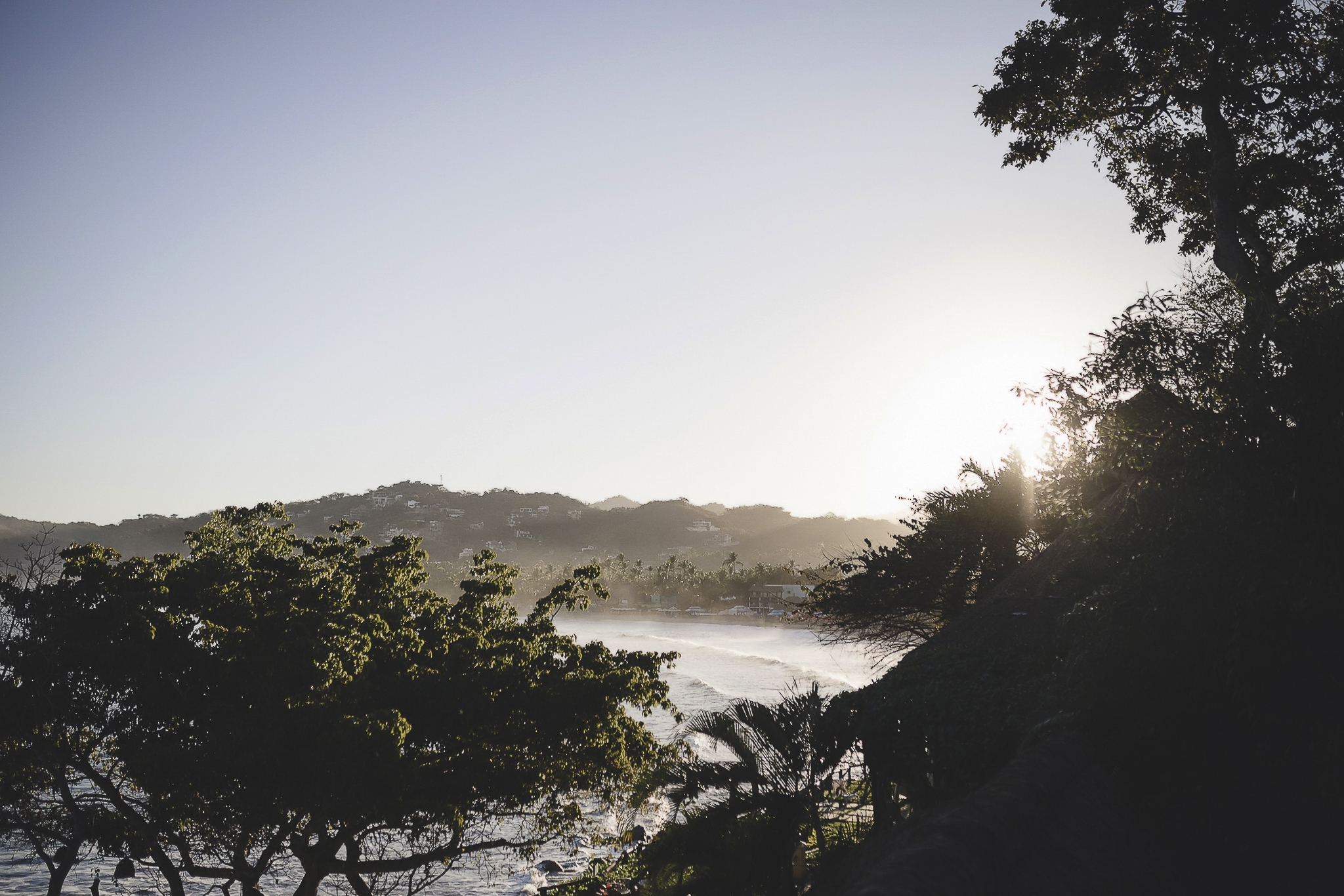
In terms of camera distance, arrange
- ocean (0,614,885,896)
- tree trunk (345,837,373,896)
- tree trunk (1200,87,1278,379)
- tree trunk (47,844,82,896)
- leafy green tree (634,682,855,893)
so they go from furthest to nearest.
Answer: ocean (0,614,885,896), tree trunk (1200,87,1278,379), tree trunk (345,837,373,896), tree trunk (47,844,82,896), leafy green tree (634,682,855,893)

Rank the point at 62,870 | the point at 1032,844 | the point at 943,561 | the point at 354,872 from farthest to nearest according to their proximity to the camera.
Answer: the point at 943,561
the point at 354,872
the point at 62,870
the point at 1032,844

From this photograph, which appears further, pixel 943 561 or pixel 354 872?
pixel 943 561

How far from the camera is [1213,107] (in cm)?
1530

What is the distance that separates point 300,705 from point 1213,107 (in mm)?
18607

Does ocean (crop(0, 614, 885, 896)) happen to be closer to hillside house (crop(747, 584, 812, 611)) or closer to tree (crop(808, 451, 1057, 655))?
tree (crop(808, 451, 1057, 655))

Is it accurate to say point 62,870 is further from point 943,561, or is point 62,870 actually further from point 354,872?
point 943,561

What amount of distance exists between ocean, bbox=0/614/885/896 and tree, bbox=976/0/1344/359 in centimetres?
1208

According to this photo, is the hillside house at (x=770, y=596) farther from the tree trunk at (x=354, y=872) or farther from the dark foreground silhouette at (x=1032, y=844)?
the dark foreground silhouette at (x=1032, y=844)

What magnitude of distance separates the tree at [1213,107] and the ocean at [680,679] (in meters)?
12.1

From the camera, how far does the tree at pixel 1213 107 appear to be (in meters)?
14.6

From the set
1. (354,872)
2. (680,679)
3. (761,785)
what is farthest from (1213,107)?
(680,679)

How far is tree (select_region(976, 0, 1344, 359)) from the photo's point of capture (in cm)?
1459

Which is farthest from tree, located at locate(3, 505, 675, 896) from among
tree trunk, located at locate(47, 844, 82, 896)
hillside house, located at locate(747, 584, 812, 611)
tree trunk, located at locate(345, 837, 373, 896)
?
hillside house, located at locate(747, 584, 812, 611)

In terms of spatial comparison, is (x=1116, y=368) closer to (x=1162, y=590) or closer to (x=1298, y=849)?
(x=1162, y=590)
